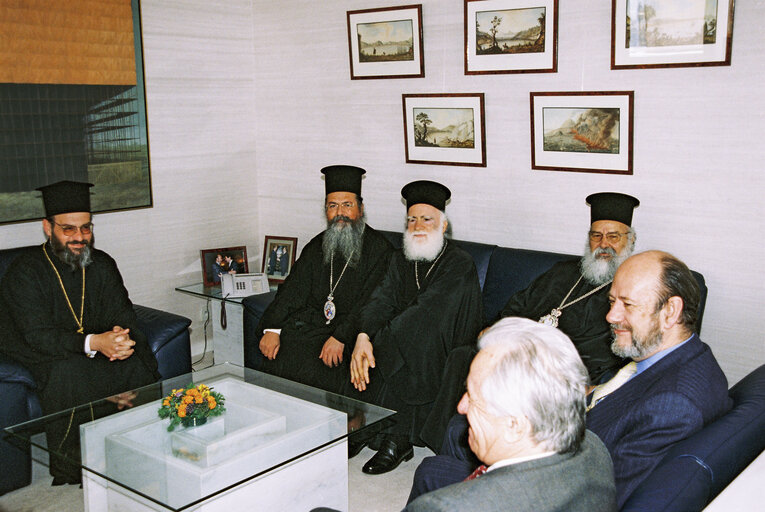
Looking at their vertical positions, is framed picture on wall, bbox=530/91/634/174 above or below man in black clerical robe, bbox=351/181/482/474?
above

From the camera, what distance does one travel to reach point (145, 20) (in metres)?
5.43

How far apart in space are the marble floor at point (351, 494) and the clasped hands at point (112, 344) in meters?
0.67

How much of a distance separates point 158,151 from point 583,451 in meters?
4.48

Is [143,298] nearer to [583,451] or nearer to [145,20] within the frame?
[145,20]

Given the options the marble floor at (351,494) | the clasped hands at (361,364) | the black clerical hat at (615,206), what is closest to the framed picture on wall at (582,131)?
the black clerical hat at (615,206)

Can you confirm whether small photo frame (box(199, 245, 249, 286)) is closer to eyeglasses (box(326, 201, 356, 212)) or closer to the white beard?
Result: eyeglasses (box(326, 201, 356, 212))

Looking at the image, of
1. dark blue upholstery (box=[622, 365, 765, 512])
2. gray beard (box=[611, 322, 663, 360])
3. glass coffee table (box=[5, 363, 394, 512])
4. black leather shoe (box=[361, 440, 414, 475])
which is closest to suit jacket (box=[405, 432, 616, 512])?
dark blue upholstery (box=[622, 365, 765, 512])

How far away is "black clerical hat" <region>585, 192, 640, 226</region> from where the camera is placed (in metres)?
4.19

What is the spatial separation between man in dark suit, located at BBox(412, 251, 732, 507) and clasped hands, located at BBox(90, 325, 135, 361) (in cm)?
206

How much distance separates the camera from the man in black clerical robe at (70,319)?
403 cm

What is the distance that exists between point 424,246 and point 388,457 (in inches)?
50.1

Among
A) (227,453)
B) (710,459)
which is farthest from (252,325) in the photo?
(710,459)

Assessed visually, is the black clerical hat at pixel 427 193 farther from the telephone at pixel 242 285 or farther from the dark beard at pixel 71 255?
the dark beard at pixel 71 255

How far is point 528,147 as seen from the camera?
4891 mm
